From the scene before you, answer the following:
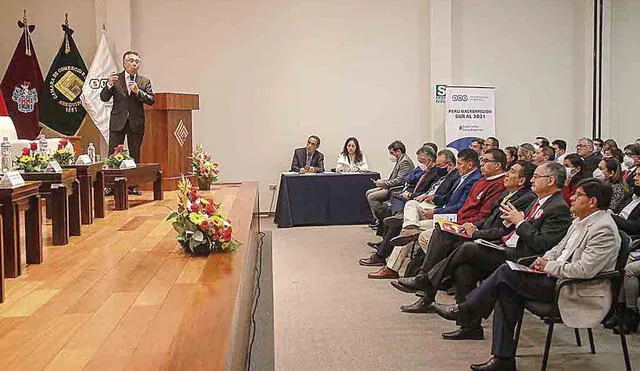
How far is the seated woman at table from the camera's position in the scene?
9.59 meters

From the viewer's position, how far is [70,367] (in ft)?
7.26

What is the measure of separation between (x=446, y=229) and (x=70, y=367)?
2924mm

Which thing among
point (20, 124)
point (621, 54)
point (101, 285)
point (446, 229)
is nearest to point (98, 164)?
point (101, 285)

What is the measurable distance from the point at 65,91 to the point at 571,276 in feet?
25.7

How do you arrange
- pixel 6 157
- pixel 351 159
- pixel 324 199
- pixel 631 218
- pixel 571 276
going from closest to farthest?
pixel 571 276 → pixel 631 218 → pixel 6 157 → pixel 324 199 → pixel 351 159

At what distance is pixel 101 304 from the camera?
3.00m

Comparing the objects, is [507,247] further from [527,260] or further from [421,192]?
[421,192]

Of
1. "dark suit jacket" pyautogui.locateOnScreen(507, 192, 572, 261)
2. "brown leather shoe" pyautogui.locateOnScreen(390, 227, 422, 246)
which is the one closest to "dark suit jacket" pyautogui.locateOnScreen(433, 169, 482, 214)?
"brown leather shoe" pyautogui.locateOnScreen(390, 227, 422, 246)

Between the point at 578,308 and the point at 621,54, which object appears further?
the point at 621,54

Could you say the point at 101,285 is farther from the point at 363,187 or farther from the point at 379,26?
the point at 379,26

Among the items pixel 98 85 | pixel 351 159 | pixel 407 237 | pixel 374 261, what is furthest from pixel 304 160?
pixel 407 237

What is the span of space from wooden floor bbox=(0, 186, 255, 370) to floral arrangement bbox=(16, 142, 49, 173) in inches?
18.2

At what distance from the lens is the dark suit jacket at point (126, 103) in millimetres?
6512

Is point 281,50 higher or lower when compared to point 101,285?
higher
